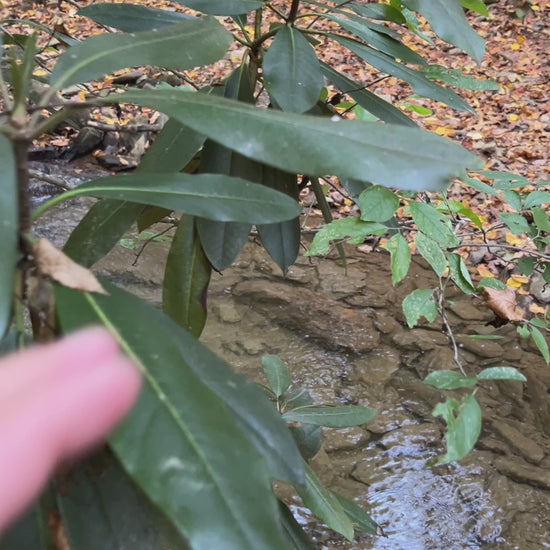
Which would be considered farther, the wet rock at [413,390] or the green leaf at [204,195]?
the wet rock at [413,390]

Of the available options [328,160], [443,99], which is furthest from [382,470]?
[328,160]

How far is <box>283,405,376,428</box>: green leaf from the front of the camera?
119cm

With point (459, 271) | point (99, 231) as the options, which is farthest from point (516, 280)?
point (99, 231)

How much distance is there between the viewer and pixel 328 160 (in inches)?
19.3

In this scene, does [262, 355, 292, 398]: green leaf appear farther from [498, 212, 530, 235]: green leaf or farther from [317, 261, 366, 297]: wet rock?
[317, 261, 366, 297]: wet rock

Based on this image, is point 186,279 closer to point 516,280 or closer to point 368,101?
point 368,101

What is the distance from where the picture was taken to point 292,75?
88 cm

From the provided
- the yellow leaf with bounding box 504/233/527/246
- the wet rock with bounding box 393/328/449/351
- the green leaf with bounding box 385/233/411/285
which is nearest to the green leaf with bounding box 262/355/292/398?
the green leaf with bounding box 385/233/411/285

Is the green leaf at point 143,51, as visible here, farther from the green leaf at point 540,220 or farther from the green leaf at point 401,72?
the green leaf at point 540,220

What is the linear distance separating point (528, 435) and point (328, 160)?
1911mm

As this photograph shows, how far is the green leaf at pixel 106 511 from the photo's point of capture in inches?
19.6

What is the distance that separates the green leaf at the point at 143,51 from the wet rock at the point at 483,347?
6.48 ft

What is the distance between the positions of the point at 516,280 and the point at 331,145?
264 centimetres

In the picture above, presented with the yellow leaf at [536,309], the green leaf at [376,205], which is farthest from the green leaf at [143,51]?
the yellow leaf at [536,309]
